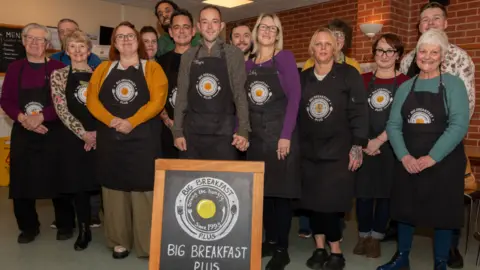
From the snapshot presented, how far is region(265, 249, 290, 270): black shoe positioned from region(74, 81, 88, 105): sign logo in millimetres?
1654

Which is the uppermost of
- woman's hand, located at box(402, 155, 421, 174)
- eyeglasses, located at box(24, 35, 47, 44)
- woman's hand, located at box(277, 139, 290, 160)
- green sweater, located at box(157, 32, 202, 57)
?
green sweater, located at box(157, 32, 202, 57)

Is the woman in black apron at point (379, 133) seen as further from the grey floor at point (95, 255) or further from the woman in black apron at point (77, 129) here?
the woman in black apron at point (77, 129)

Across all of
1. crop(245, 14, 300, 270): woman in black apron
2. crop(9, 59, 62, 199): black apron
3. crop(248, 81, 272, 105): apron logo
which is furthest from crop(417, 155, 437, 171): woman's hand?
crop(9, 59, 62, 199): black apron

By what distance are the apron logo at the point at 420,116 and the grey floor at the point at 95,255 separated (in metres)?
0.98

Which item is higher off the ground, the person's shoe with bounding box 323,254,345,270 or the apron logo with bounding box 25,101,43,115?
the apron logo with bounding box 25,101,43,115

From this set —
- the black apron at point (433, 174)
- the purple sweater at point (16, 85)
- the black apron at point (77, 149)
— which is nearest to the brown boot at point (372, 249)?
the black apron at point (433, 174)

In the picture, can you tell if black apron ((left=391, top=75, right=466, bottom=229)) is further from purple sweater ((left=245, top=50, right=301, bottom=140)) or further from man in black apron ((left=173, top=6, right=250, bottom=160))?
man in black apron ((left=173, top=6, right=250, bottom=160))

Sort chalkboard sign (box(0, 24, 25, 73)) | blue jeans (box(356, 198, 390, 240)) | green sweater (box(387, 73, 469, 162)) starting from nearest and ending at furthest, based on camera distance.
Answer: green sweater (box(387, 73, 469, 162)) < blue jeans (box(356, 198, 390, 240)) < chalkboard sign (box(0, 24, 25, 73))

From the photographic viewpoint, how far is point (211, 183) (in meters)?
2.03

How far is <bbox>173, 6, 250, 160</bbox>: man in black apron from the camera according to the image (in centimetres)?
257

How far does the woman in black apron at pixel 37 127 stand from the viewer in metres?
3.15

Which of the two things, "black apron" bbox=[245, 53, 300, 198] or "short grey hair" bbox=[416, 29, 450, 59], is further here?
"black apron" bbox=[245, 53, 300, 198]

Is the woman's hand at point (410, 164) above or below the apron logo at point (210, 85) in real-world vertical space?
below

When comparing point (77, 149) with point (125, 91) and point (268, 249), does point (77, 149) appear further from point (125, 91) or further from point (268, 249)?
point (268, 249)
